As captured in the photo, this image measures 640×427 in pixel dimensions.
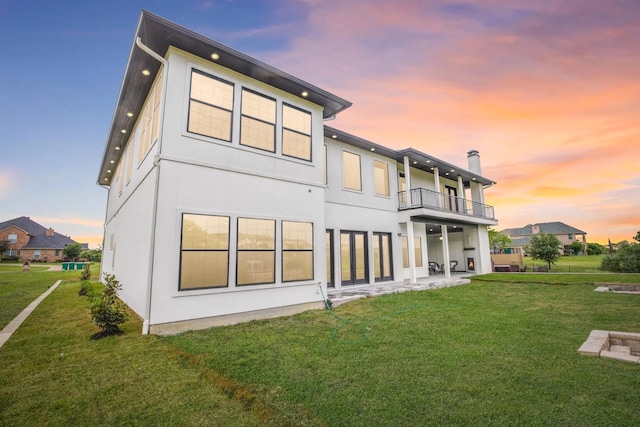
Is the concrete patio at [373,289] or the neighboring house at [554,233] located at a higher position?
the neighboring house at [554,233]

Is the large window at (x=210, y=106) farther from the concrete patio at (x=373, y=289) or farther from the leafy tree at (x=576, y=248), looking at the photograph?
the leafy tree at (x=576, y=248)

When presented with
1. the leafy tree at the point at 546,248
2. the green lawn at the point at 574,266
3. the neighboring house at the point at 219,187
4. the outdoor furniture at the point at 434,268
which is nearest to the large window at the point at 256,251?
the neighboring house at the point at 219,187

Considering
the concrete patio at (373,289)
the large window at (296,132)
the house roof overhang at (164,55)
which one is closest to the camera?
the house roof overhang at (164,55)

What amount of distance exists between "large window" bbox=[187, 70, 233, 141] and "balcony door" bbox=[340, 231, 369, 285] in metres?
5.96

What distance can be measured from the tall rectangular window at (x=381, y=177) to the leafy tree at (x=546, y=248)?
52.4 feet

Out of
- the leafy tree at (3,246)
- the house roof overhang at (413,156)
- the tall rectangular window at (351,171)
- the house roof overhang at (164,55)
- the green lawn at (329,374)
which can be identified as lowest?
the green lawn at (329,374)

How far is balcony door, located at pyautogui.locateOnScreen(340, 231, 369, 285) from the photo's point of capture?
35.9 feet

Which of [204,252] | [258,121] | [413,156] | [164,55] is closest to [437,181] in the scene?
[413,156]

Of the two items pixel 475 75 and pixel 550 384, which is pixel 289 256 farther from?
pixel 475 75

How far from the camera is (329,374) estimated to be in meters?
3.76

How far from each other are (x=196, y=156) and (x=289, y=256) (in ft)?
11.5

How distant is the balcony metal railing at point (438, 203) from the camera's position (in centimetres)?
1332

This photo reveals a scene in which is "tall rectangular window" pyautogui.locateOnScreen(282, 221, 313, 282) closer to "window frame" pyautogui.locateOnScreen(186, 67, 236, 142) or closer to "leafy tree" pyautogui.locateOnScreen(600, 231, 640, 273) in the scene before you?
"window frame" pyautogui.locateOnScreen(186, 67, 236, 142)

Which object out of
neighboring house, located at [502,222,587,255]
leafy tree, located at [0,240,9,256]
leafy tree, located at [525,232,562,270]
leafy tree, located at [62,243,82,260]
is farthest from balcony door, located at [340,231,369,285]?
leafy tree, located at [0,240,9,256]
